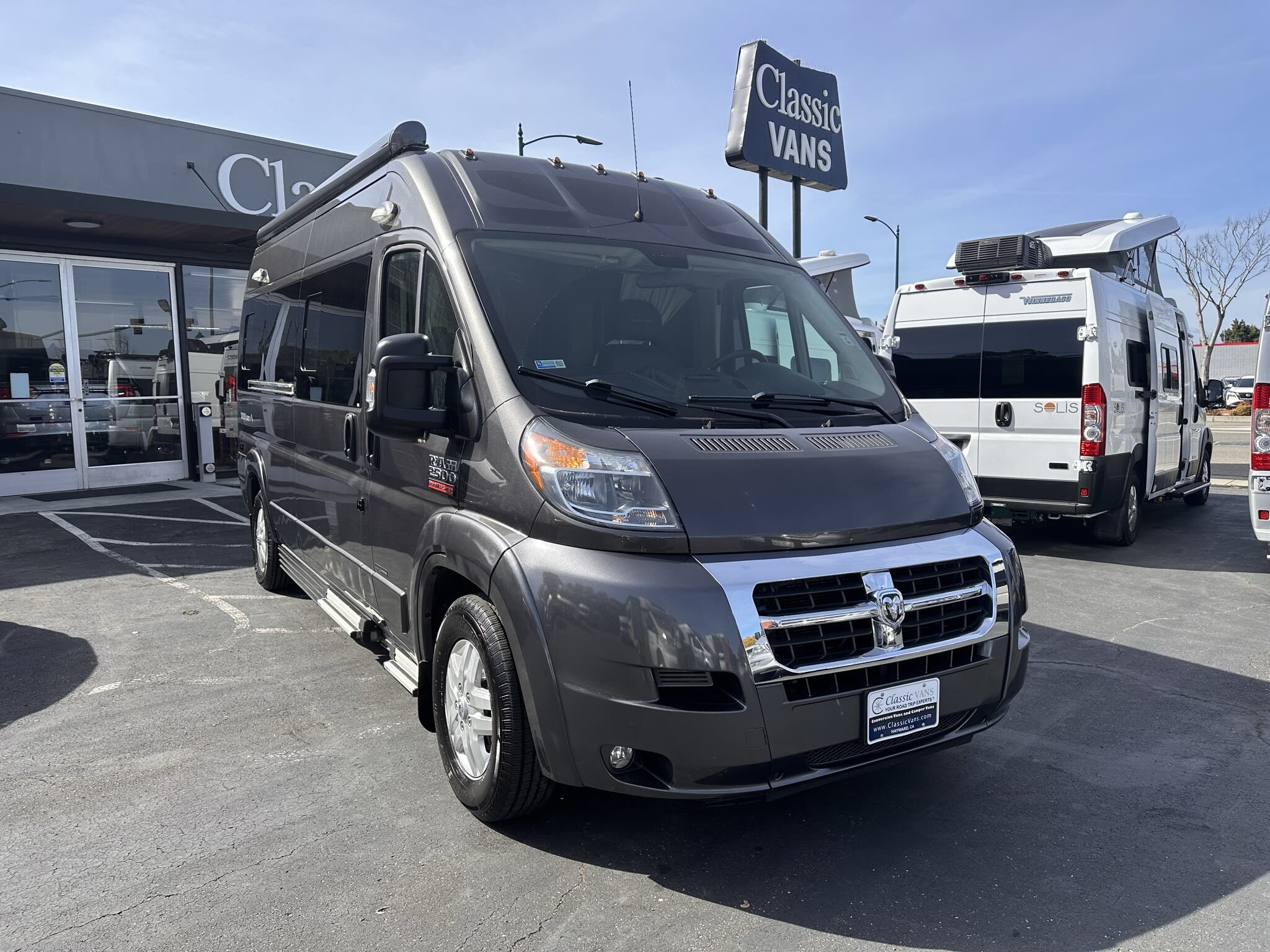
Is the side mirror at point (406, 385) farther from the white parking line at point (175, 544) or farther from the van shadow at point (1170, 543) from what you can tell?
the white parking line at point (175, 544)

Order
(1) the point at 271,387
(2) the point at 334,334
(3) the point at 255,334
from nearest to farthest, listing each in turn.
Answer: (2) the point at 334,334 → (1) the point at 271,387 → (3) the point at 255,334

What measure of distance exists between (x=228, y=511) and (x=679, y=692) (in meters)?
9.44

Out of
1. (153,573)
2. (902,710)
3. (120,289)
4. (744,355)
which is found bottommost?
(153,573)

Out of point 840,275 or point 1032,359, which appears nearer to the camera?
point 1032,359

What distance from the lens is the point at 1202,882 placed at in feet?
9.70

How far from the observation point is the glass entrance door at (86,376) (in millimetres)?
12180

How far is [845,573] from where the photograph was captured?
289 cm

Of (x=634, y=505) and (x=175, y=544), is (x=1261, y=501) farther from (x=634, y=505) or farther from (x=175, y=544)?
(x=175, y=544)

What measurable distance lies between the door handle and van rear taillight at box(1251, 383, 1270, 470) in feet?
21.8

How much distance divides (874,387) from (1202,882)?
2119 mm

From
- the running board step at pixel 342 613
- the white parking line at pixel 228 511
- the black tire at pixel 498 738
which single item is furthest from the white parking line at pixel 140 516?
the black tire at pixel 498 738

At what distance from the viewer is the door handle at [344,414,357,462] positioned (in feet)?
14.4

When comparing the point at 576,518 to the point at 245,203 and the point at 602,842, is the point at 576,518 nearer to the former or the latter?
the point at 602,842

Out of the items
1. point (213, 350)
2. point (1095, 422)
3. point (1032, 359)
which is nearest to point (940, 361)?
point (1032, 359)
